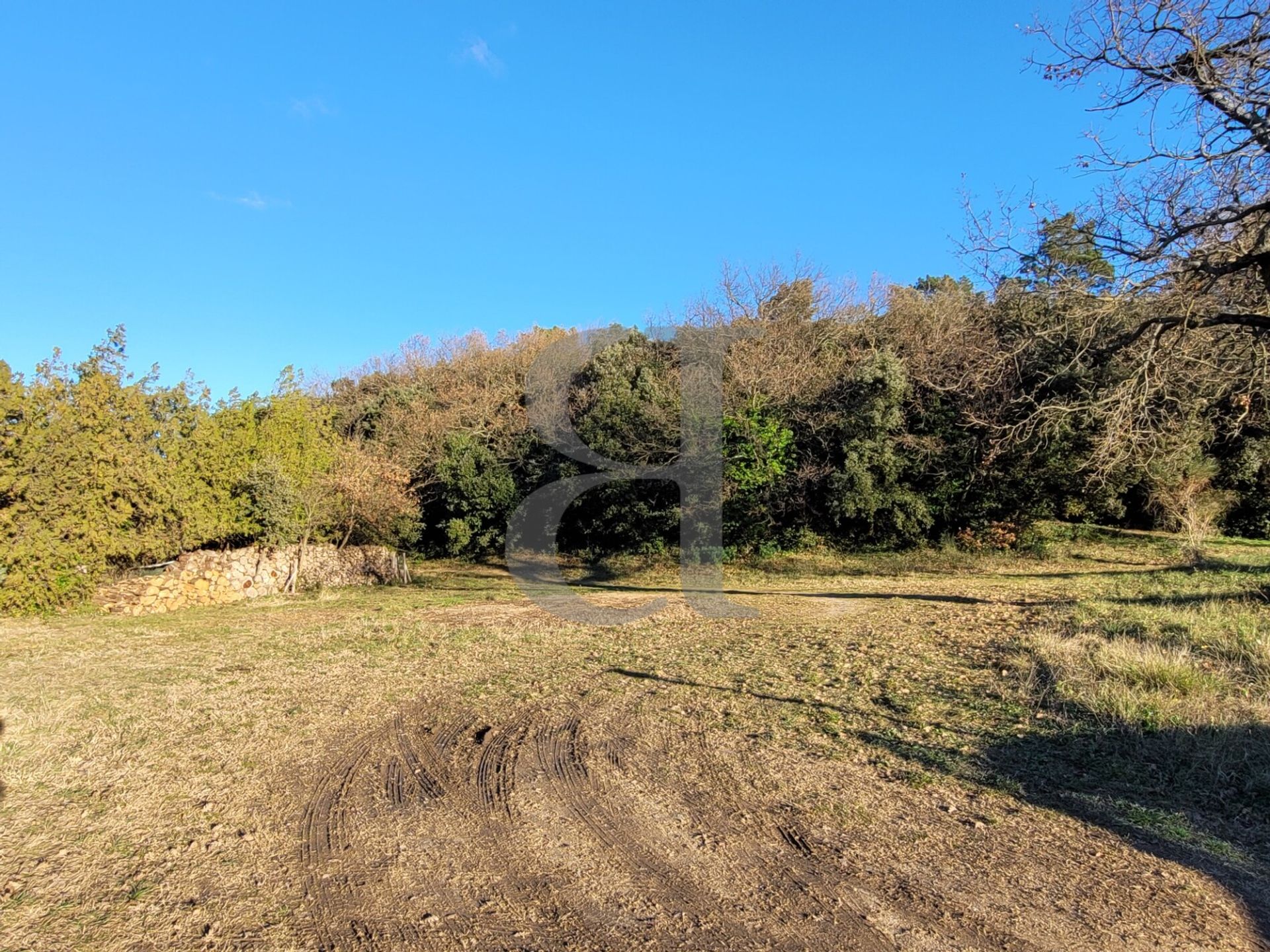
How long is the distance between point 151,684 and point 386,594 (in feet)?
26.6

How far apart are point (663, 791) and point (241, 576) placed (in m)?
13.1

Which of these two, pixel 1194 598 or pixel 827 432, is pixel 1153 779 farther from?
pixel 827 432

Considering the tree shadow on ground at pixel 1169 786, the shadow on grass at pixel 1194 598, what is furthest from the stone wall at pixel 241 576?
the shadow on grass at pixel 1194 598

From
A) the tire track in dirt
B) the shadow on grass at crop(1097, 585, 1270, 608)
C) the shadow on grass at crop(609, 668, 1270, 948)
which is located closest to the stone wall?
the tire track in dirt

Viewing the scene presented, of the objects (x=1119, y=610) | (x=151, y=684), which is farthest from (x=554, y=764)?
(x=1119, y=610)

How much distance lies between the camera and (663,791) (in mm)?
4227

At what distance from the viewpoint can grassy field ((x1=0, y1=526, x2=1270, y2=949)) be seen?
295 cm

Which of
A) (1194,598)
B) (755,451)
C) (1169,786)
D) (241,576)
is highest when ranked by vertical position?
(755,451)

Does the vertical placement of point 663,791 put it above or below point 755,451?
below

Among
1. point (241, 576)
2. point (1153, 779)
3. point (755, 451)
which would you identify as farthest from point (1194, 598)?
point (241, 576)

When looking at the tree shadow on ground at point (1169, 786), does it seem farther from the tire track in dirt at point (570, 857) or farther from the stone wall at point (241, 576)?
the stone wall at point (241, 576)

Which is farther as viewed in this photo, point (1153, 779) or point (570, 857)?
point (1153, 779)

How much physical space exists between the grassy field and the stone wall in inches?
157

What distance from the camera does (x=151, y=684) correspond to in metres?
6.93
